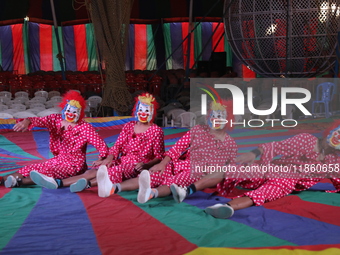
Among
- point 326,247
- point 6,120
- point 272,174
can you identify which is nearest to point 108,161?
point 272,174

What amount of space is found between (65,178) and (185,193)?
1.28 metres

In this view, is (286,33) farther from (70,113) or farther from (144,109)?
(70,113)

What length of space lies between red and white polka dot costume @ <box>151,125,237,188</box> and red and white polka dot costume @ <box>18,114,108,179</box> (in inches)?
26.0

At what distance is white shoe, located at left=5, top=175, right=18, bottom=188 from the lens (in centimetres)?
417

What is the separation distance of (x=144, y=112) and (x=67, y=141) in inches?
31.4

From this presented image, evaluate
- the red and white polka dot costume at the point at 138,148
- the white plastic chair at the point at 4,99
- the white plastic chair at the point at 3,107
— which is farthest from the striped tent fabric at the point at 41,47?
the red and white polka dot costume at the point at 138,148

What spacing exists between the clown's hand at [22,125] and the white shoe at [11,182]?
0.42 metres

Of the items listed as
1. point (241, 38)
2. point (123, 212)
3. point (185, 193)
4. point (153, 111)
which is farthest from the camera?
point (241, 38)

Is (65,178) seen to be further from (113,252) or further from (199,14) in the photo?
(199,14)

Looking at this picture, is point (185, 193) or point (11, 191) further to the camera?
point (11, 191)

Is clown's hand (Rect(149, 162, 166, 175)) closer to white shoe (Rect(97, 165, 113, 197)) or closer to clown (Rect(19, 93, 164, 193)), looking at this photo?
clown (Rect(19, 93, 164, 193))

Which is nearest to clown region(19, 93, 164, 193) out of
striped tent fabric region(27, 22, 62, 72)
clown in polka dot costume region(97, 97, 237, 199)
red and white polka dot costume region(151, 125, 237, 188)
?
clown in polka dot costume region(97, 97, 237, 199)

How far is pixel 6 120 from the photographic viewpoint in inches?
339

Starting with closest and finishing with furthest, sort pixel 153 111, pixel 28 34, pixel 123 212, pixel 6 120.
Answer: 1. pixel 123 212
2. pixel 153 111
3. pixel 6 120
4. pixel 28 34
